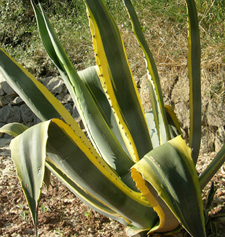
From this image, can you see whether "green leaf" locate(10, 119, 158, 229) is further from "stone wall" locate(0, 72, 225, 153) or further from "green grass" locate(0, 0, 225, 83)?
"green grass" locate(0, 0, 225, 83)

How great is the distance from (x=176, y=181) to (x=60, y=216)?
116cm

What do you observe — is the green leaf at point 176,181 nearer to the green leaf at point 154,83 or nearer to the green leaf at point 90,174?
the green leaf at point 90,174

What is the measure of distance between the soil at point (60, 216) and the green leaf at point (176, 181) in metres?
0.54

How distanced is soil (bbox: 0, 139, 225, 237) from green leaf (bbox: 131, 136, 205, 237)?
21.3 inches

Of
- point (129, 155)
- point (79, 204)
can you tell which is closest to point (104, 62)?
point (129, 155)

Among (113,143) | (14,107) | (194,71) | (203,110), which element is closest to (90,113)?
(113,143)

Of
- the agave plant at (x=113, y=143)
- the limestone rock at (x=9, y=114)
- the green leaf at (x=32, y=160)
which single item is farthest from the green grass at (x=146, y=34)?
the green leaf at (x=32, y=160)

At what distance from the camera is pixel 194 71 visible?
1.47 metres

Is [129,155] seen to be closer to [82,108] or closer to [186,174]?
[82,108]

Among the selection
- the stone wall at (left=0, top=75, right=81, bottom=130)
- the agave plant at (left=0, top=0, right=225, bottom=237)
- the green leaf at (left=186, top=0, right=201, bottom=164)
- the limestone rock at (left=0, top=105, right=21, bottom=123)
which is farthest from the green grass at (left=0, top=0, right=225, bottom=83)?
the agave plant at (left=0, top=0, right=225, bottom=237)

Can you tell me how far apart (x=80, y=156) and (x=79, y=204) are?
101cm

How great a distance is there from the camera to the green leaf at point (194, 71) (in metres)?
1.40

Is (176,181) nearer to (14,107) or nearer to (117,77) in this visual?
(117,77)

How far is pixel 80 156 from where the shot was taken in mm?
1136
